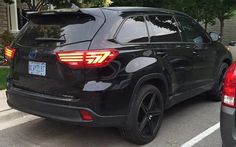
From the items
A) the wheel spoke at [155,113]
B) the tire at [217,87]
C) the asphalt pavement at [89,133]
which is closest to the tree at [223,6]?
the tire at [217,87]

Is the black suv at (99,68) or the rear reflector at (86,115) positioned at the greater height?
the black suv at (99,68)

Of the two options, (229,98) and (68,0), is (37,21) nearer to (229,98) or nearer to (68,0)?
(229,98)

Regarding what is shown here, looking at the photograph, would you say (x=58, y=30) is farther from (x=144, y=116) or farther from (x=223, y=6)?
(x=223, y=6)

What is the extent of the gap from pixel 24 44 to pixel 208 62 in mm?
3151

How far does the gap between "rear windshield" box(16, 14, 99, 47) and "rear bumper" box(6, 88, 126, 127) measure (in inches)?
25.0

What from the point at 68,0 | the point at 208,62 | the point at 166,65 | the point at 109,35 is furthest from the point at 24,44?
the point at 68,0

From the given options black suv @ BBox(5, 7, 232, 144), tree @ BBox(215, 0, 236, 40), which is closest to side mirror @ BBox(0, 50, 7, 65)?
black suv @ BBox(5, 7, 232, 144)

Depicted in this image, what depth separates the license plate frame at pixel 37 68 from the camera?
13.3 ft

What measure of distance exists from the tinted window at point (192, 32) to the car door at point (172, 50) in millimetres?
237

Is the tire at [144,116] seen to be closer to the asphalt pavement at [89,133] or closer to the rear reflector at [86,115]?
the asphalt pavement at [89,133]

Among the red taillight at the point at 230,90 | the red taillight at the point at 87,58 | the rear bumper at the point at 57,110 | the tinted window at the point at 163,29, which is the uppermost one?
the tinted window at the point at 163,29

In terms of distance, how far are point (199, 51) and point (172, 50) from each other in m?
0.96

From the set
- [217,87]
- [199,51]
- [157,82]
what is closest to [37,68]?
[157,82]

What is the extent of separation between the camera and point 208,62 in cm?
600
